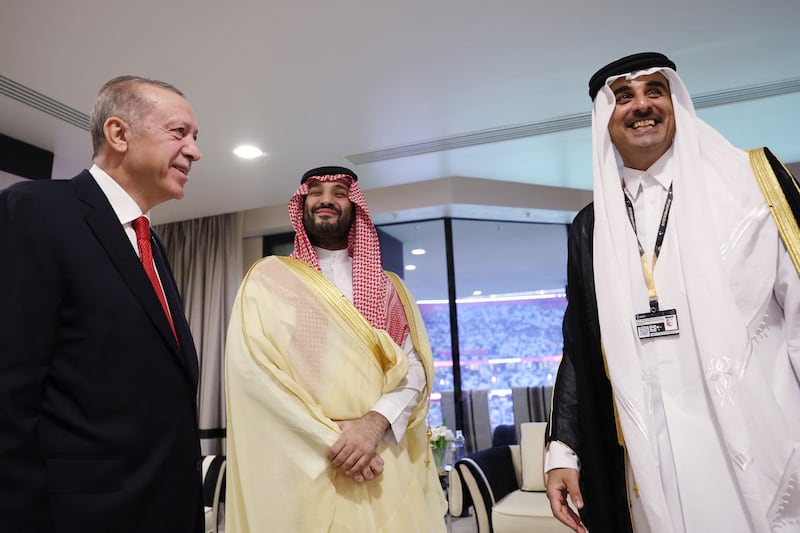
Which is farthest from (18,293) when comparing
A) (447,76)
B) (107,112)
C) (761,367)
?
(447,76)

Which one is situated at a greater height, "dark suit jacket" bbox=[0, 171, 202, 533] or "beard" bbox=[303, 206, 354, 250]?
"beard" bbox=[303, 206, 354, 250]

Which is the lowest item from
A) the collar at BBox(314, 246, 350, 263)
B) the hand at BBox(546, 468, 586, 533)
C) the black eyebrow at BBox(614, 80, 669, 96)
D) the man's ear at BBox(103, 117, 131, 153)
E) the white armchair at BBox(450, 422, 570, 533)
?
the white armchair at BBox(450, 422, 570, 533)

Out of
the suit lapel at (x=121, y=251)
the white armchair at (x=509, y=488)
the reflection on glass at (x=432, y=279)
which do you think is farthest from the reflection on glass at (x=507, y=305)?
the suit lapel at (x=121, y=251)

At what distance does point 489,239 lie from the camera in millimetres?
5680

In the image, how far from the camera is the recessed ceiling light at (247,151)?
4.06m

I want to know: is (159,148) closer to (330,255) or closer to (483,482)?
(330,255)

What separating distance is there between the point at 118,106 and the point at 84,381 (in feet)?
2.08

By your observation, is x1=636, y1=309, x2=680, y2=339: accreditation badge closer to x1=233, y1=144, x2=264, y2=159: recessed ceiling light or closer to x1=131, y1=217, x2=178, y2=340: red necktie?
x1=131, y1=217, x2=178, y2=340: red necktie

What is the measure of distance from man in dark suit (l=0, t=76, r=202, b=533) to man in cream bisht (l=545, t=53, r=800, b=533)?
0.85m

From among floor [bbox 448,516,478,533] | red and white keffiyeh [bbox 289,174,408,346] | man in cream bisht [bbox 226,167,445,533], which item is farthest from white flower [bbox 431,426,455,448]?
red and white keffiyeh [bbox 289,174,408,346]

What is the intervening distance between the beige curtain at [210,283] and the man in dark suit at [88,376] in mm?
4496

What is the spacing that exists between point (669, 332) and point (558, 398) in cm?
31

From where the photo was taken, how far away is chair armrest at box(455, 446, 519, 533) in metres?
3.43

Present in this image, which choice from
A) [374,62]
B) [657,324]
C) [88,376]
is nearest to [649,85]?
[657,324]
